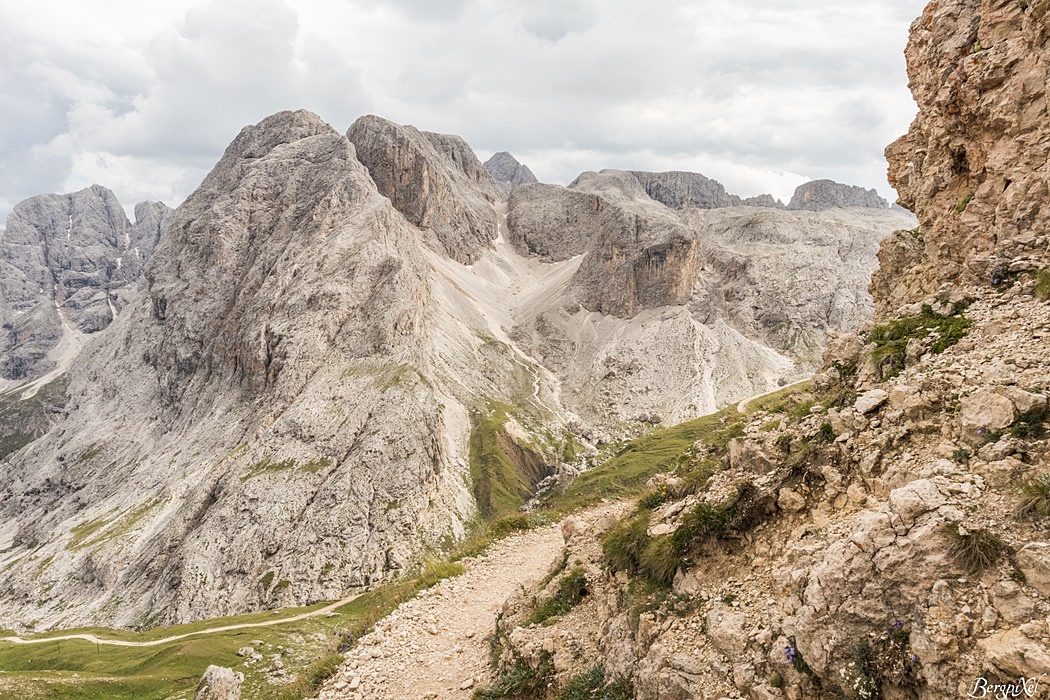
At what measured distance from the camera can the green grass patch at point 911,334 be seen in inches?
424

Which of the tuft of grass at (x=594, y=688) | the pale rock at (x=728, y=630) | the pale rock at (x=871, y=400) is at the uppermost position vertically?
the pale rock at (x=871, y=400)

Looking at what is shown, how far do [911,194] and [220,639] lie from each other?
57.7 metres

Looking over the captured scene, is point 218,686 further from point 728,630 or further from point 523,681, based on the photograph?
point 728,630

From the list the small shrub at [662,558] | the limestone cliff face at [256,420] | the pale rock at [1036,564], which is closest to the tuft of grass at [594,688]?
the small shrub at [662,558]

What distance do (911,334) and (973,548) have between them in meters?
6.81

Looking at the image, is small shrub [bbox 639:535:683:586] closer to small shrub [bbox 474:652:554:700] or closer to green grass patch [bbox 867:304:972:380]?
small shrub [bbox 474:652:554:700]

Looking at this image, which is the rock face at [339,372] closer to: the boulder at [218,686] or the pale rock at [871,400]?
the boulder at [218,686]

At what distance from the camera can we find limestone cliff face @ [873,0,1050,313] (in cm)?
1173

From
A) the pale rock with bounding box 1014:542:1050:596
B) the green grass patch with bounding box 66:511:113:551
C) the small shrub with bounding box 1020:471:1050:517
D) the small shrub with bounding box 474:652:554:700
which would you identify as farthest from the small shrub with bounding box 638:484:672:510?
the green grass patch with bounding box 66:511:113:551

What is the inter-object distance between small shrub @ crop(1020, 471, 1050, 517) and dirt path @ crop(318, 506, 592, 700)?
489 inches

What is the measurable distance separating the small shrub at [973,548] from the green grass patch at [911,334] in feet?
17.4

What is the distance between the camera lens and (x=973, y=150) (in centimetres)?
1393

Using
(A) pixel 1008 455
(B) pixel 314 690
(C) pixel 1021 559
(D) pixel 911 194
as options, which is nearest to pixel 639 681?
(C) pixel 1021 559

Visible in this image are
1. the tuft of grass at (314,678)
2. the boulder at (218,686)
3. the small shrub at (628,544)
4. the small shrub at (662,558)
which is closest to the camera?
the small shrub at (662,558)
